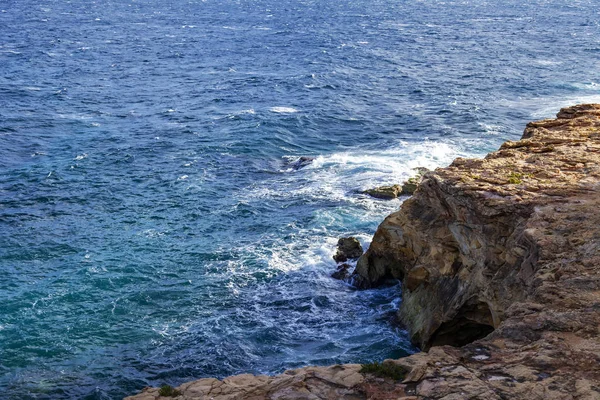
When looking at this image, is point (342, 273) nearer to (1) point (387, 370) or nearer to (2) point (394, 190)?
(2) point (394, 190)

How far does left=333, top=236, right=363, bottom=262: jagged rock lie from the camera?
42.6 m

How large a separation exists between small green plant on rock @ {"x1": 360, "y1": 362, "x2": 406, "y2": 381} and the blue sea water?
10.8 metres

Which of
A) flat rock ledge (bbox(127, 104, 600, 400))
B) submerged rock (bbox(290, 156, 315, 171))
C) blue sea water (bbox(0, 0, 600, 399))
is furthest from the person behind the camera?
submerged rock (bbox(290, 156, 315, 171))

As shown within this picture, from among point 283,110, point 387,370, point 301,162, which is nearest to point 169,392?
point 387,370

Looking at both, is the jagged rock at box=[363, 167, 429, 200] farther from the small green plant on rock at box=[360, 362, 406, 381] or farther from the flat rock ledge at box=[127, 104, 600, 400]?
the small green plant on rock at box=[360, 362, 406, 381]

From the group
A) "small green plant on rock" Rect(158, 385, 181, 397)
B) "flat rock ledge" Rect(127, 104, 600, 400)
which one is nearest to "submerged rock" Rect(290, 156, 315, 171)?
"flat rock ledge" Rect(127, 104, 600, 400)

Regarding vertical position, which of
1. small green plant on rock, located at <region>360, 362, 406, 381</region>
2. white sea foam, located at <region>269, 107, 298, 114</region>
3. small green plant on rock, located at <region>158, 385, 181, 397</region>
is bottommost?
white sea foam, located at <region>269, 107, 298, 114</region>

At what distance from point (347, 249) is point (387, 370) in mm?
20955

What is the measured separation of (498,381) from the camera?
19.7 metres

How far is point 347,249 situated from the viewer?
4288 centimetres

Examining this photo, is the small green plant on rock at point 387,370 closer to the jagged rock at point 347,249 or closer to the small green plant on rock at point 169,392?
Result: the small green plant on rock at point 169,392

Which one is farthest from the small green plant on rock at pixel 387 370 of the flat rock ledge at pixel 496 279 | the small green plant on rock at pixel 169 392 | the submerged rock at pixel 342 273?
the submerged rock at pixel 342 273

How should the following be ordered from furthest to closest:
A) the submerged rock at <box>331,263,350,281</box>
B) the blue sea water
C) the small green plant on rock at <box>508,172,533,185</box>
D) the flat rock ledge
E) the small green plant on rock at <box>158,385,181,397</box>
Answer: the submerged rock at <box>331,263,350,281</box>
the blue sea water
the small green plant on rock at <box>508,172,533,185</box>
the small green plant on rock at <box>158,385,181,397</box>
the flat rock ledge

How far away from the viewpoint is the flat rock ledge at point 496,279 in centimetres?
2014
